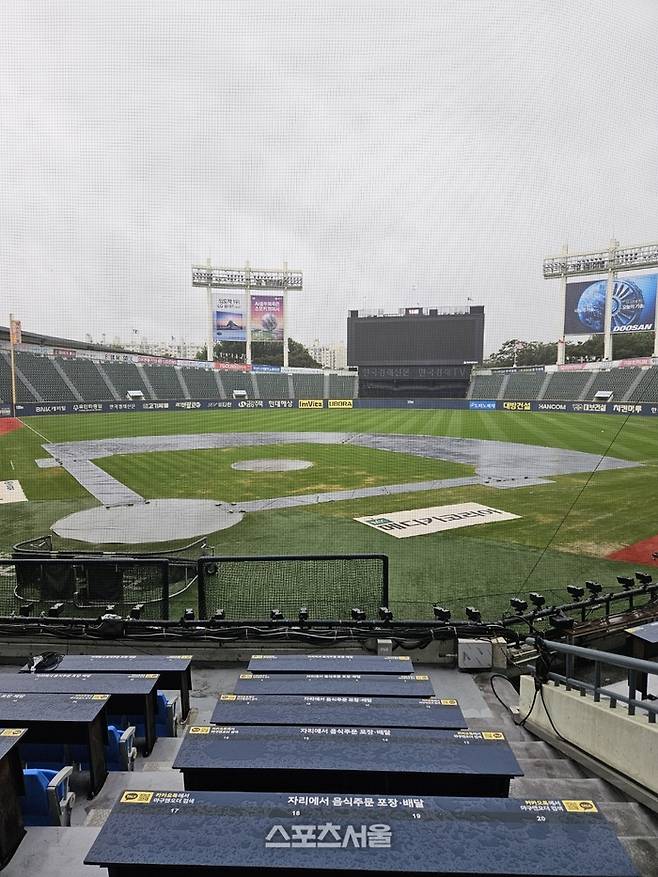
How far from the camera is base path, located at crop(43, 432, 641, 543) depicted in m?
10.2

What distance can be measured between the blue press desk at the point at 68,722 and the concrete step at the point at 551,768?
2129 millimetres

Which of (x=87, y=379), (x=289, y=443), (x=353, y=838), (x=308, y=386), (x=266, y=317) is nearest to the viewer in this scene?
(x=353, y=838)

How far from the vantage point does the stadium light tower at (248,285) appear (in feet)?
165

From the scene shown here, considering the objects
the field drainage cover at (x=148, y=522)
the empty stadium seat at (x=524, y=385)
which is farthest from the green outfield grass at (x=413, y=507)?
the empty stadium seat at (x=524, y=385)

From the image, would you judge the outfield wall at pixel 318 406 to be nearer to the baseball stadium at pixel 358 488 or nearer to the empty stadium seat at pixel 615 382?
the baseball stadium at pixel 358 488

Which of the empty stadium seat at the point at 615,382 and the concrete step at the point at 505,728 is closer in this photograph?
the concrete step at the point at 505,728

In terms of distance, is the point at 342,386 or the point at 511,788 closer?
the point at 511,788

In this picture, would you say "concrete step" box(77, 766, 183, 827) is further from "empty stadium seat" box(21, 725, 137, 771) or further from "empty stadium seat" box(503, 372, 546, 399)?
"empty stadium seat" box(503, 372, 546, 399)

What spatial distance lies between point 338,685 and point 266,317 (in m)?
50.1

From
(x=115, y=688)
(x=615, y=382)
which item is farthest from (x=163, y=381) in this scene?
(x=115, y=688)

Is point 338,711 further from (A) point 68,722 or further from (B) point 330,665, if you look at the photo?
(A) point 68,722

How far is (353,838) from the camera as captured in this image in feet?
5.31

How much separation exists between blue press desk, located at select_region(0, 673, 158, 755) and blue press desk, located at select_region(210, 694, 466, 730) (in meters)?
0.44

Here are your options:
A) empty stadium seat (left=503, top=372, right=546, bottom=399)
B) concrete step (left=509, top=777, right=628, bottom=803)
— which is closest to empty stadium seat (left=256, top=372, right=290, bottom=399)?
empty stadium seat (left=503, top=372, right=546, bottom=399)
